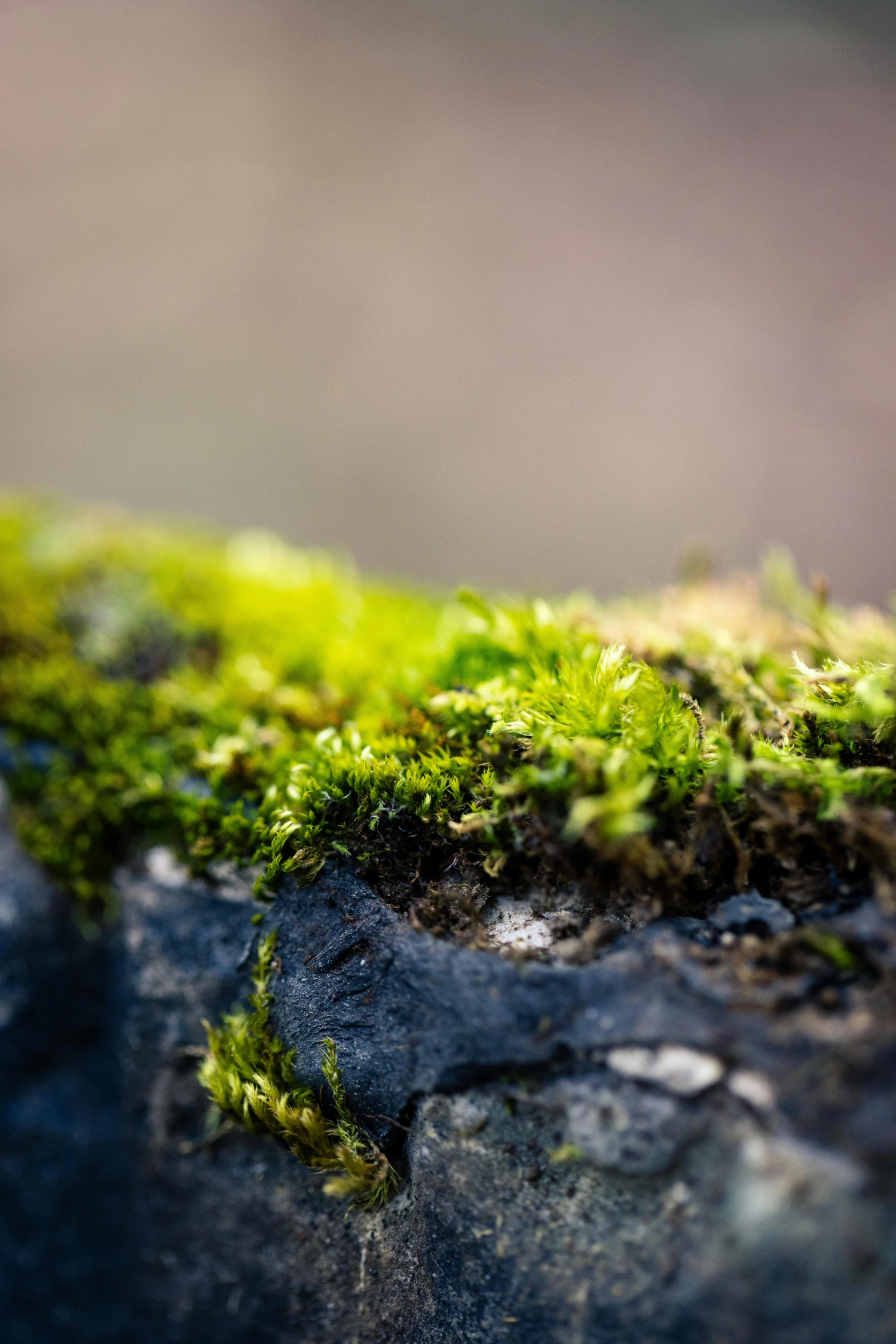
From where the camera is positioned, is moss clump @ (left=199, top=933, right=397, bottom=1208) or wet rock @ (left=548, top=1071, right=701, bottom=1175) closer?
wet rock @ (left=548, top=1071, right=701, bottom=1175)

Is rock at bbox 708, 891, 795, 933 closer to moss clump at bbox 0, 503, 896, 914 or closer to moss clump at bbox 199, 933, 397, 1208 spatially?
moss clump at bbox 0, 503, 896, 914

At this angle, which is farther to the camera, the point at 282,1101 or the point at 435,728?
the point at 435,728

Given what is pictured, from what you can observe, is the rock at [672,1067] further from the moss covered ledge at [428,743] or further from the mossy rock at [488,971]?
the moss covered ledge at [428,743]

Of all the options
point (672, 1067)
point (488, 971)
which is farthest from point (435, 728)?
point (672, 1067)

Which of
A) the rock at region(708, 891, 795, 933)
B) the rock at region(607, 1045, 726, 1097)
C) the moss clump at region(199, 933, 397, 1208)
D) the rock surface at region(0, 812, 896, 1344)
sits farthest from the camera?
the moss clump at region(199, 933, 397, 1208)

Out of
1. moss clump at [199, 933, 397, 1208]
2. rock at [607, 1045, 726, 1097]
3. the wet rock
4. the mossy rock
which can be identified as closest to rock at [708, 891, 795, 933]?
the mossy rock

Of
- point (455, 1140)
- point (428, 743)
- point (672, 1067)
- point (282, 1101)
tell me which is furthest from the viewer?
point (428, 743)

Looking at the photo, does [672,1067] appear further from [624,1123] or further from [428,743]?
[428,743]

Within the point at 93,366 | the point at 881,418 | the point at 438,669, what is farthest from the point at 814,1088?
the point at 93,366
